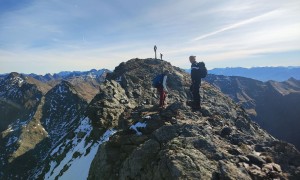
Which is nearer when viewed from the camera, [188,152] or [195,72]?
[188,152]

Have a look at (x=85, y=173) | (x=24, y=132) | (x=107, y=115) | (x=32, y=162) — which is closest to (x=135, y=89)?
(x=107, y=115)

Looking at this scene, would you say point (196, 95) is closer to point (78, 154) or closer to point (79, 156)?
point (79, 156)

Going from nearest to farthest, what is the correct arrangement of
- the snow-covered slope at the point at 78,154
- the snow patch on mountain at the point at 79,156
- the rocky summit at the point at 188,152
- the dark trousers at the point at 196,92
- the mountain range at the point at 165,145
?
the rocky summit at the point at 188,152, the mountain range at the point at 165,145, the dark trousers at the point at 196,92, the snow patch on mountain at the point at 79,156, the snow-covered slope at the point at 78,154

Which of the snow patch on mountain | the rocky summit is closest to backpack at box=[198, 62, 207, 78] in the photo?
the rocky summit

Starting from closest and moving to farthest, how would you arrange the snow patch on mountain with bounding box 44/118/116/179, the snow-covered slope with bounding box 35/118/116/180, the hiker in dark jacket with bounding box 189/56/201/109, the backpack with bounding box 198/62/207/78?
the backpack with bounding box 198/62/207/78 < the hiker in dark jacket with bounding box 189/56/201/109 < the snow patch on mountain with bounding box 44/118/116/179 < the snow-covered slope with bounding box 35/118/116/180

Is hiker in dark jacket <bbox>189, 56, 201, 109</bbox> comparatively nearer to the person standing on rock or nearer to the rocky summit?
the person standing on rock

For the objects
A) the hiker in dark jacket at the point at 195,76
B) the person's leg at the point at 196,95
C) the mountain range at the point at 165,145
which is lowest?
the mountain range at the point at 165,145

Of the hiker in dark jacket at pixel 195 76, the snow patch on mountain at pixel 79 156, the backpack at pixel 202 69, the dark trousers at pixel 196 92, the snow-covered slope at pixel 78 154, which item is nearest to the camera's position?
the backpack at pixel 202 69

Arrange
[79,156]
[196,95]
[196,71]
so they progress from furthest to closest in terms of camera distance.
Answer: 1. [79,156]
2. [196,95]
3. [196,71]

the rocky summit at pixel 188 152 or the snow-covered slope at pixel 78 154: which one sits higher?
the rocky summit at pixel 188 152

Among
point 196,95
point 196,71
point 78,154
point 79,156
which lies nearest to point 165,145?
point 196,71

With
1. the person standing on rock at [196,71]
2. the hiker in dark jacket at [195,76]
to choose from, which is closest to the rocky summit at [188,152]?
the hiker in dark jacket at [195,76]

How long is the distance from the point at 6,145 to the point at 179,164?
107184 millimetres

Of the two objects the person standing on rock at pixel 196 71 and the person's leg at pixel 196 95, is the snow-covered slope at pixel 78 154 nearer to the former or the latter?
the person's leg at pixel 196 95
